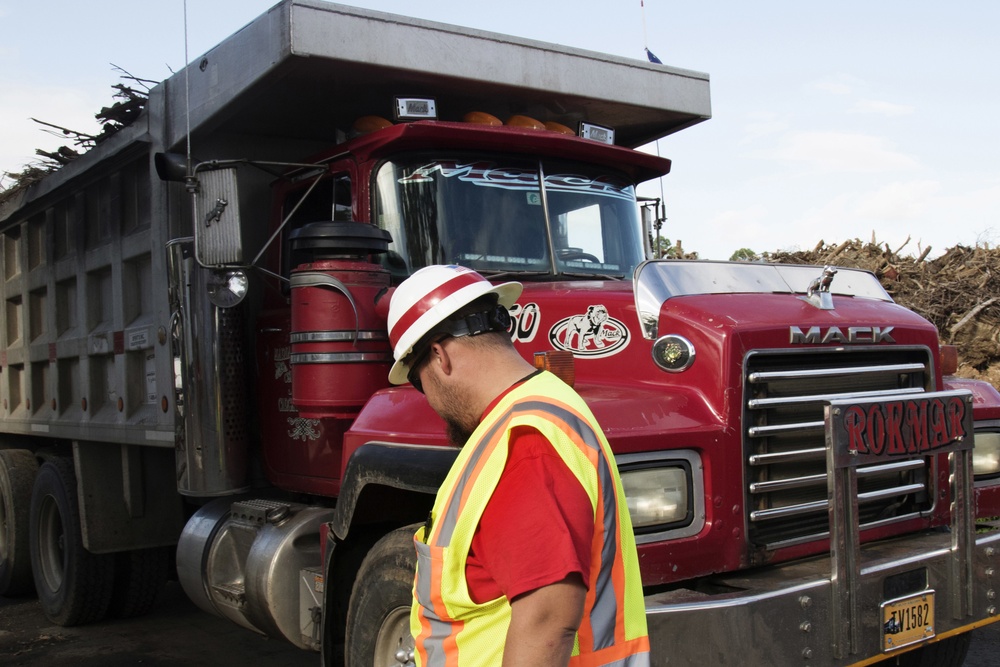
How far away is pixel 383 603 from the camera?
3.45 m

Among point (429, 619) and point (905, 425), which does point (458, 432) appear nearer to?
point (429, 619)

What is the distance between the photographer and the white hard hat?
6.40 ft

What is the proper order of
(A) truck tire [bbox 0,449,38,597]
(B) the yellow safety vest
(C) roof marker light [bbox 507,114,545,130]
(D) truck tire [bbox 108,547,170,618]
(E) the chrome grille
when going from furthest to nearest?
(A) truck tire [bbox 0,449,38,597] < (D) truck tire [bbox 108,547,170,618] < (C) roof marker light [bbox 507,114,545,130] < (E) the chrome grille < (B) the yellow safety vest

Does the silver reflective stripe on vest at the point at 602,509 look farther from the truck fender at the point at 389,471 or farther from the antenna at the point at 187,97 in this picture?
the antenna at the point at 187,97

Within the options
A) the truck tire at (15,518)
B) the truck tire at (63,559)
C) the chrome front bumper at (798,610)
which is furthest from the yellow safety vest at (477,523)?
the truck tire at (15,518)

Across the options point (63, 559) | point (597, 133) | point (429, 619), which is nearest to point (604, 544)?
point (429, 619)

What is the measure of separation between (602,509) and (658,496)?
1.39 metres

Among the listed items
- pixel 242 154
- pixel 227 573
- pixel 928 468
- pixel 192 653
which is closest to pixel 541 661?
pixel 928 468

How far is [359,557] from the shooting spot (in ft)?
12.7

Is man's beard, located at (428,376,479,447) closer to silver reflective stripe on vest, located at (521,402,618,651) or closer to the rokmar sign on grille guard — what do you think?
silver reflective stripe on vest, located at (521,402,618,651)

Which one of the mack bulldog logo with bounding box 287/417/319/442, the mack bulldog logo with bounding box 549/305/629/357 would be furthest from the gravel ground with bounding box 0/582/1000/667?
the mack bulldog logo with bounding box 549/305/629/357

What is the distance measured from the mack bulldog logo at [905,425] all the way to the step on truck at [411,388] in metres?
0.01

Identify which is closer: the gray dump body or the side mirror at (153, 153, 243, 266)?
the side mirror at (153, 153, 243, 266)

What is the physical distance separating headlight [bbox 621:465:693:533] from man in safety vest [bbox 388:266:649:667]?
45.2 inches
